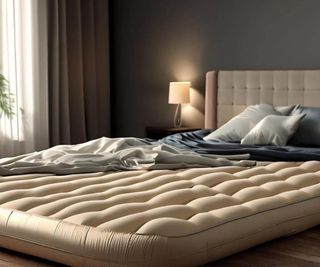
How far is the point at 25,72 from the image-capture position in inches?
247

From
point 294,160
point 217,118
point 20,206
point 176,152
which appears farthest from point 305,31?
point 20,206

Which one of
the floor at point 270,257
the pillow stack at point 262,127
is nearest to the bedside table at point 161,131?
the pillow stack at point 262,127

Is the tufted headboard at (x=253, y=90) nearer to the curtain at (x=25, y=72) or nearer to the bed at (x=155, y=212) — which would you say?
the bed at (x=155, y=212)

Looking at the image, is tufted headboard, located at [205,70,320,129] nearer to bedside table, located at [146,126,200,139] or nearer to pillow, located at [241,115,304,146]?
bedside table, located at [146,126,200,139]

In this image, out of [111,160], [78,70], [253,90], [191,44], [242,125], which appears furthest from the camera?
[78,70]

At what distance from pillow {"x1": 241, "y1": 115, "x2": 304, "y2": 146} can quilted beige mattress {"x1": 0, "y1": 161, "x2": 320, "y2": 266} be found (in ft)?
3.38

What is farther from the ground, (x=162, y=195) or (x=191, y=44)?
(x=191, y=44)

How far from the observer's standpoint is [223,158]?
4.17m

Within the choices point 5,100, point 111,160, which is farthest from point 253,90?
point 5,100

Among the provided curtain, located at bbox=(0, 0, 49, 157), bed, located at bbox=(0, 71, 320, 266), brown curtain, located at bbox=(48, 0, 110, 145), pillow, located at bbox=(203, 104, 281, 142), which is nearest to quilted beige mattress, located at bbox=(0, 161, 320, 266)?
bed, located at bbox=(0, 71, 320, 266)

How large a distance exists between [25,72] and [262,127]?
2.64 meters

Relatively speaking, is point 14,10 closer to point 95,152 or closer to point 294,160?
point 95,152

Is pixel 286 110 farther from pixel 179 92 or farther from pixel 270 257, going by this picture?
pixel 270 257

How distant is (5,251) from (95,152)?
1.46m
